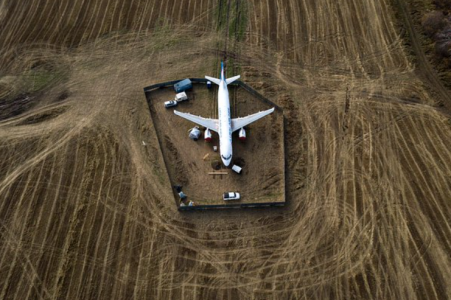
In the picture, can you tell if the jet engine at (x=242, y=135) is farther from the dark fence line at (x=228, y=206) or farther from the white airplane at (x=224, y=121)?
the dark fence line at (x=228, y=206)

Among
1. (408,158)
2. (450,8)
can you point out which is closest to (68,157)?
(408,158)

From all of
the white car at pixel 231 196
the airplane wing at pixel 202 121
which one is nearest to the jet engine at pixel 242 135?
the airplane wing at pixel 202 121

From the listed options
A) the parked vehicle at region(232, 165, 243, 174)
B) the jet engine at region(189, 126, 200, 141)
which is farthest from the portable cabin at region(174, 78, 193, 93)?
the parked vehicle at region(232, 165, 243, 174)

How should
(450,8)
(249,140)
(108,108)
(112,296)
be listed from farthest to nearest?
1. (450,8)
2. (108,108)
3. (249,140)
4. (112,296)

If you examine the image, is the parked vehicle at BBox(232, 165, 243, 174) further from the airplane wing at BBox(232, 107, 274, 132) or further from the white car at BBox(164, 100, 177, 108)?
the white car at BBox(164, 100, 177, 108)

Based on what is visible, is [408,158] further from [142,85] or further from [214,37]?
[142,85]
